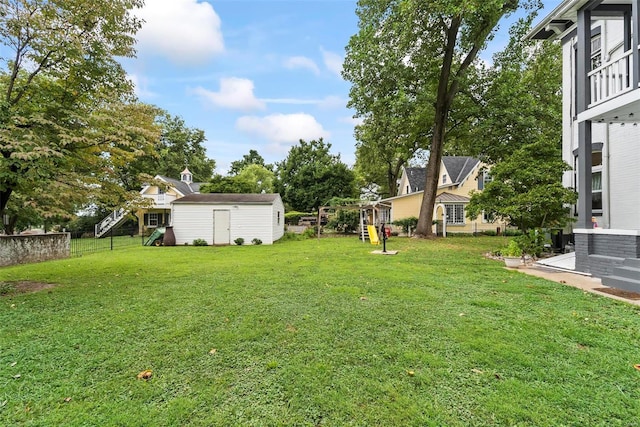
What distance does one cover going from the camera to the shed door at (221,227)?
17391mm

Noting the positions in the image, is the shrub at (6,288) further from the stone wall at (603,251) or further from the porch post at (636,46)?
the porch post at (636,46)

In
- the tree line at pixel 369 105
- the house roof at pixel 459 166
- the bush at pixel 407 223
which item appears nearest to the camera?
the tree line at pixel 369 105

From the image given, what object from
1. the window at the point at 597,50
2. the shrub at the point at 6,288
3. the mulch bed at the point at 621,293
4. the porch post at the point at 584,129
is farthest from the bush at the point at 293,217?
the mulch bed at the point at 621,293

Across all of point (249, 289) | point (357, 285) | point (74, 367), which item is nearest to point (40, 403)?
point (74, 367)

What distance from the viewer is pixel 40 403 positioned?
240 centimetres

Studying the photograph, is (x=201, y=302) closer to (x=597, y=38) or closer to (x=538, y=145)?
(x=538, y=145)

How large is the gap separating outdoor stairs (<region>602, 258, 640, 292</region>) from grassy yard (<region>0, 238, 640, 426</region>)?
86cm

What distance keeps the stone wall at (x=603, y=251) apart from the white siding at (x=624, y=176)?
7.25ft

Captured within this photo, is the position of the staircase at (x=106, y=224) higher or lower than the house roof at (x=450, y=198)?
lower

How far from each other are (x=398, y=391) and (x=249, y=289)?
4.10 meters

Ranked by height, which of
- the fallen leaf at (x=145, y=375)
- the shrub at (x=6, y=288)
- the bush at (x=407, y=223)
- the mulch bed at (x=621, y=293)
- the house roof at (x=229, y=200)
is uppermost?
the house roof at (x=229, y=200)

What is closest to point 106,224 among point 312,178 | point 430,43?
point 312,178

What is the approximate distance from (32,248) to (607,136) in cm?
1997

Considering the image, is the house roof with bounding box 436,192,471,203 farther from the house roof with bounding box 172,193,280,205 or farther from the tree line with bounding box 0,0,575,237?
the house roof with bounding box 172,193,280,205
